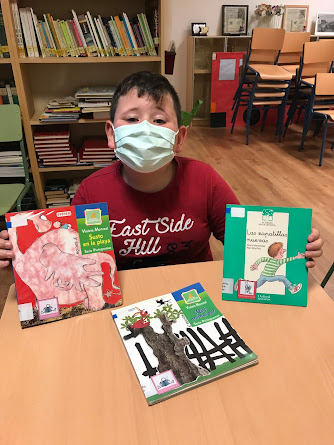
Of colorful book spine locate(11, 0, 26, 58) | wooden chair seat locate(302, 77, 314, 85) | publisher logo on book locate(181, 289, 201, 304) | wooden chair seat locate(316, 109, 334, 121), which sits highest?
colorful book spine locate(11, 0, 26, 58)

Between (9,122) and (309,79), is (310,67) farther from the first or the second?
(9,122)

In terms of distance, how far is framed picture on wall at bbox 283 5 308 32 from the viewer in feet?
17.7

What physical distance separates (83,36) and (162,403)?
91.3 inches

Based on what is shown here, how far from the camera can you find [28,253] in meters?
0.81

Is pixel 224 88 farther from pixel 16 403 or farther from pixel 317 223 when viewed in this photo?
pixel 16 403

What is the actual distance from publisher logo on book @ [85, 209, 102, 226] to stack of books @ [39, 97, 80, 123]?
5.96 ft

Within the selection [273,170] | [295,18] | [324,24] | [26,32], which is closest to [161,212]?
[26,32]

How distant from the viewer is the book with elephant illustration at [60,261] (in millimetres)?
804

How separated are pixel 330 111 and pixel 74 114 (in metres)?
2.92

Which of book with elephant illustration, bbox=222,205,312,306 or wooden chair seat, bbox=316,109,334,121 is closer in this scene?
book with elephant illustration, bbox=222,205,312,306

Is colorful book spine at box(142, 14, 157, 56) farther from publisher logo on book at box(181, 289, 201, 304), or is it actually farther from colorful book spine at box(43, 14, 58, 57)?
publisher logo on book at box(181, 289, 201, 304)

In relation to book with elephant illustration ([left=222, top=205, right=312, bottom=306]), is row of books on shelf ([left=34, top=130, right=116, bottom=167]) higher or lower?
lower

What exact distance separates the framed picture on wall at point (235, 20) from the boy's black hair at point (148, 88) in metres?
4.93

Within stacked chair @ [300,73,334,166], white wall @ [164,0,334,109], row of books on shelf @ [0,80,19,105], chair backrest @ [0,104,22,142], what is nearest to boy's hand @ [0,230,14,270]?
chair backrest @ [0,104,22,142]
